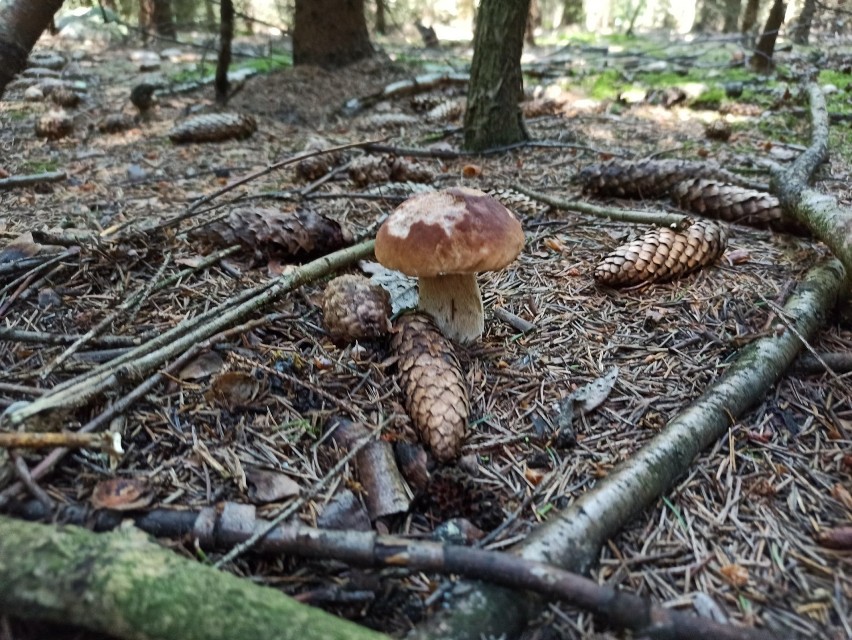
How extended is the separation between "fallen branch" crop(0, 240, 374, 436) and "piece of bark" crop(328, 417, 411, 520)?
2.05ft

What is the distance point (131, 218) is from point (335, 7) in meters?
5.49

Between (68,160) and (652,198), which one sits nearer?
(652,198)

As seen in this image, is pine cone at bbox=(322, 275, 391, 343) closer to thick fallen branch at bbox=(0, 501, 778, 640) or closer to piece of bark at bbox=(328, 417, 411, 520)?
piece of bark at bbox=(328, 417, 411, 520)

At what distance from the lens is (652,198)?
3441 mm

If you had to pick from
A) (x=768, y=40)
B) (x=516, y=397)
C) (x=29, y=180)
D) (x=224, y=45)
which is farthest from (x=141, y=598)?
(x=768, y=40)

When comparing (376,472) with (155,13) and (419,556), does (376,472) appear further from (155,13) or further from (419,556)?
(155,13)

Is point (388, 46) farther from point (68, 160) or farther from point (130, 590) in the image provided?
point (130, 590)

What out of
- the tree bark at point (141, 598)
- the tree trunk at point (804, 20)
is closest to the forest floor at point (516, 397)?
the tree bark at point (141, 598)

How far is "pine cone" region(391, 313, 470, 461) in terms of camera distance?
1.70 m

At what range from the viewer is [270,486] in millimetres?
1535

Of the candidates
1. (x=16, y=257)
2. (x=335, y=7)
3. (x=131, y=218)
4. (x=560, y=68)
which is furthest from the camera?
(x=560, y=68)

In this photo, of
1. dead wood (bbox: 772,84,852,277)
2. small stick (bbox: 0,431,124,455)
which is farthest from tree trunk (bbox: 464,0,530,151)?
small stick (bbox: 0,431,124,455)

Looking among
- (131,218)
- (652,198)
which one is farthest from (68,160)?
(652,198)

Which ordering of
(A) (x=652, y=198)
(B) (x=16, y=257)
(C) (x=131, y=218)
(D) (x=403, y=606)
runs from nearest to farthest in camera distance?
(D) (x=403, y=606) → (B) (x=16, y=257) → (C) (x=131, y=218) → (A) (x=652, y=198)
